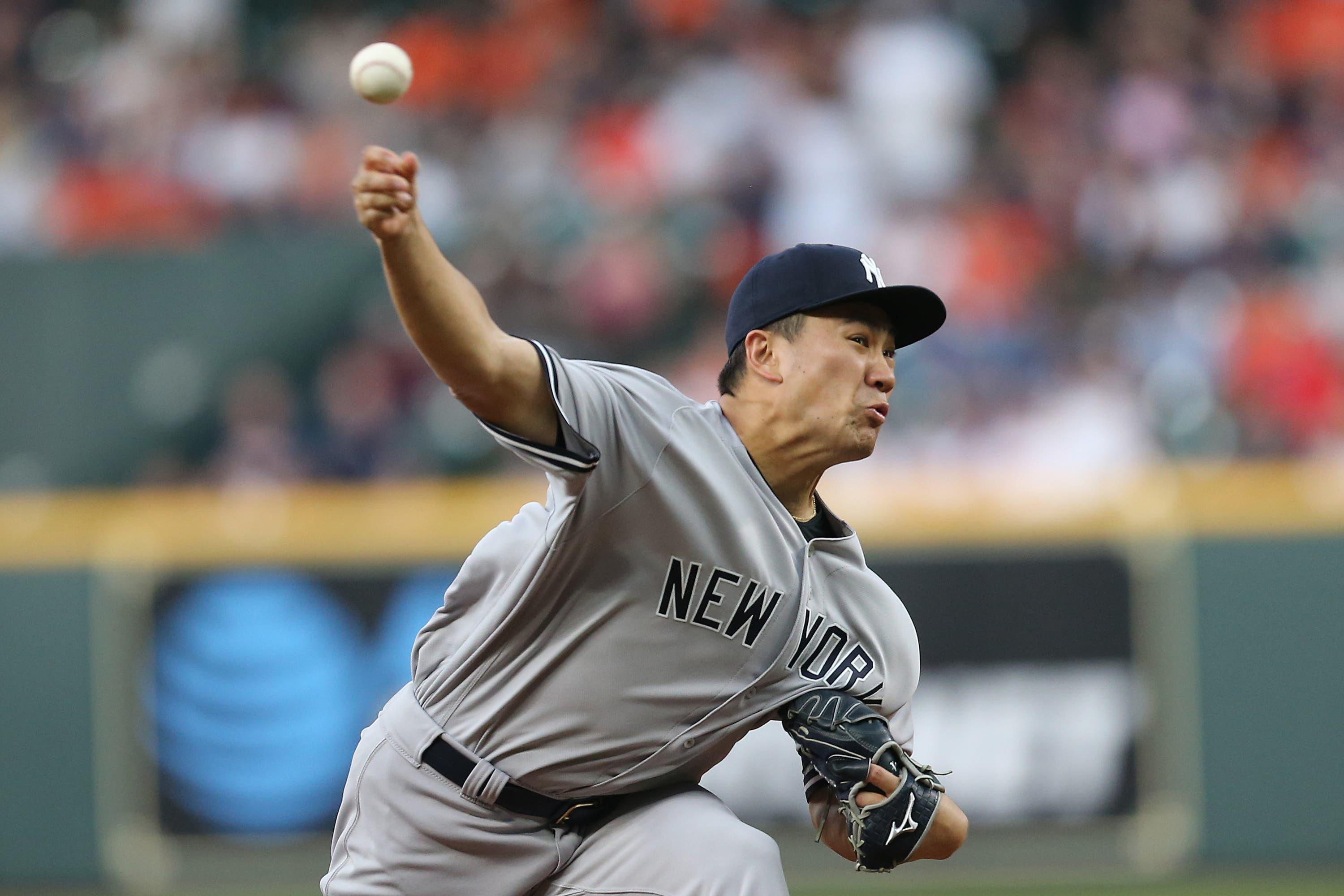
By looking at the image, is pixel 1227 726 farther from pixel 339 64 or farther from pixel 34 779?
pixel 339 64

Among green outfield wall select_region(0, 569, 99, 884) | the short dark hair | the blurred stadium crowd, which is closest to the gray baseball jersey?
the short dark hair

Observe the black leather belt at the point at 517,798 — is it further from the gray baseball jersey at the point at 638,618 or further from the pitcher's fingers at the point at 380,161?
the pitcher's fingers at the point at 380,161

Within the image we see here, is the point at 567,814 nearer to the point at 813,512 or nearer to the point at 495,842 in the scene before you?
the point at 495,842

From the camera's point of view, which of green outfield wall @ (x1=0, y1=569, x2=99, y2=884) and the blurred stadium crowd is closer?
green outfield wall @ (x1=0, y1=569, x2=99, y2=884)

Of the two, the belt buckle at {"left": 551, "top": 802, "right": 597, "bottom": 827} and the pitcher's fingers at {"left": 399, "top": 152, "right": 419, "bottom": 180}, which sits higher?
the pitcher's fingers at {"left": 399, "top": 152, "right": 419, "bottom": 180}

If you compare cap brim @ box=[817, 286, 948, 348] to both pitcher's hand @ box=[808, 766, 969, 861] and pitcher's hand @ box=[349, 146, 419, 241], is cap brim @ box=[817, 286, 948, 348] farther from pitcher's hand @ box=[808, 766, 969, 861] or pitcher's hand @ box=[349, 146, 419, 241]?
pitcher's hand @ box=[349, 146, 419, 241]

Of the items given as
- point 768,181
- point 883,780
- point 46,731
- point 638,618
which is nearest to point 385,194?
point 638,618
